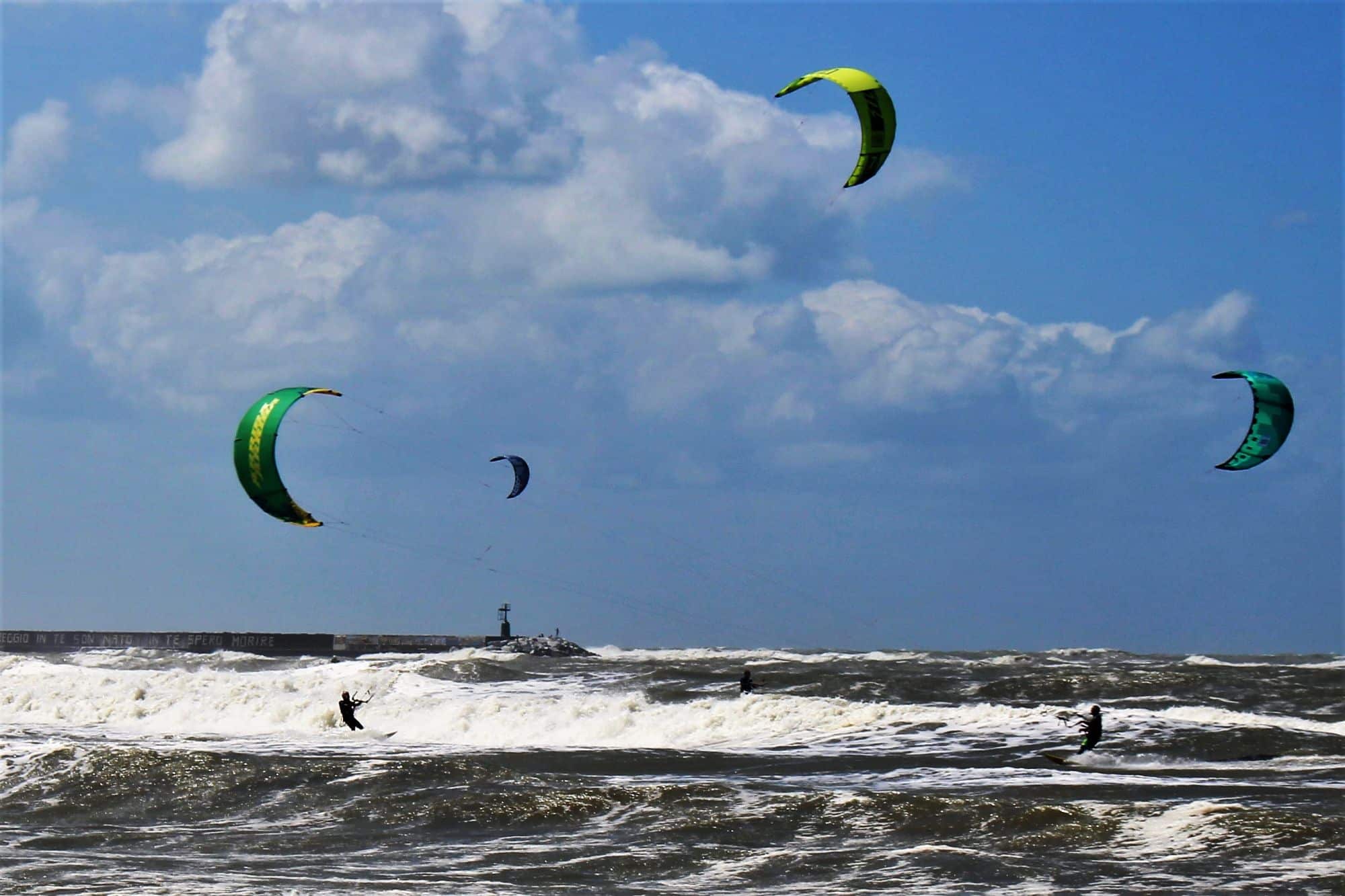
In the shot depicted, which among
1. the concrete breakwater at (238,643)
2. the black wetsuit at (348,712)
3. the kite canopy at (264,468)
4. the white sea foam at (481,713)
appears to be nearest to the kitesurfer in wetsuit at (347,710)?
the black wetsuit at (348,712)

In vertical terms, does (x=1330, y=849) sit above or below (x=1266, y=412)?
below

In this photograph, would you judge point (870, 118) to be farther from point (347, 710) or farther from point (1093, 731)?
point (347, 710)

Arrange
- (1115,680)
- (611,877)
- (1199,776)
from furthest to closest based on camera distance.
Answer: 1. (1115,680)
2. (1199,776)
3. (611,877)

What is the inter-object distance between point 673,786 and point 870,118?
33.2 ft

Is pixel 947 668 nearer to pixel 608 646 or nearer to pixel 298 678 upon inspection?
pixel 298 678

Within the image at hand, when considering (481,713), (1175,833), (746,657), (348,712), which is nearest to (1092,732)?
(1175,833)

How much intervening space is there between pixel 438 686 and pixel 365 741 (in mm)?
8272

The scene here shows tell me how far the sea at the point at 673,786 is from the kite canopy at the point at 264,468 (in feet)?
12.4

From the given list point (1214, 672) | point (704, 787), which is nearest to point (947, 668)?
point (1214, 672)

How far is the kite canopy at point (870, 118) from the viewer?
23047mm

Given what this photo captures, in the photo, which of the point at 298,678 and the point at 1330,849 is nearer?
the point at 1330,849

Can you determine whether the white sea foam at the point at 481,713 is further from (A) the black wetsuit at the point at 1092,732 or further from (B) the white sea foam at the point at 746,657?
(B) the white sea foam at the point at 746,657

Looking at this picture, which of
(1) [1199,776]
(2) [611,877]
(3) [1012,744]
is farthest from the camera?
(3) [1012,744]

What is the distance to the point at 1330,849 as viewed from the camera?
15.7 m
